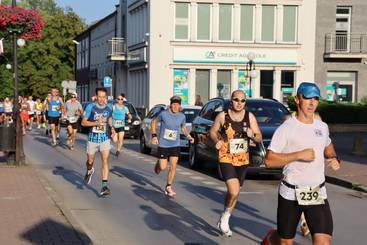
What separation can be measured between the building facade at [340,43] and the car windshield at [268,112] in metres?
26.7

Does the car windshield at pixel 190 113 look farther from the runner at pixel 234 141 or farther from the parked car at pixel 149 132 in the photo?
the runner at pixel 234 141

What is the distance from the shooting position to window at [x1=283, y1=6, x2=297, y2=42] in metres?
43.0

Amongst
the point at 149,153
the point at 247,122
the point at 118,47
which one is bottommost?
the point at 149,153

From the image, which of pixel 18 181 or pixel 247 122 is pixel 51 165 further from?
pixel 247 122

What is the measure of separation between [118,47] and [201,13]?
1054 cm

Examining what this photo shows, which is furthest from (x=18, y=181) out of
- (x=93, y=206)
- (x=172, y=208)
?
(x=172, y=208)

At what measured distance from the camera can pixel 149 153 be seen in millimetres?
22422

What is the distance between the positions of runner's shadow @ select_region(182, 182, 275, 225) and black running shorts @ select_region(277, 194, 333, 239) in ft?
13.0

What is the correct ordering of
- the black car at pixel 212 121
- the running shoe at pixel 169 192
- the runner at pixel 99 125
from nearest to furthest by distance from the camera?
the runner at pixel 99 125 → the running shoe at pixel 169 192 → the black car at pixel 212 121

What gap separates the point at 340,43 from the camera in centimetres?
4216

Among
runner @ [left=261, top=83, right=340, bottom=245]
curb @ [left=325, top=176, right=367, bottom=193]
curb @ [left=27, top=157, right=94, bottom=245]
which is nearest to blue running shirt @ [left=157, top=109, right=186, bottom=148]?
curb @ [left=27, top=157, right=94, bottom=245]

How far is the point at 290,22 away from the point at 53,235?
121 feet

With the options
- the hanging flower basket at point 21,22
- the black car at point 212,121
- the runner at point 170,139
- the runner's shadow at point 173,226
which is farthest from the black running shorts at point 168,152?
the hanging flower basket at point 21,22

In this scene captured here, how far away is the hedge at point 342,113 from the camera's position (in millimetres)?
35875
